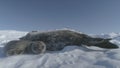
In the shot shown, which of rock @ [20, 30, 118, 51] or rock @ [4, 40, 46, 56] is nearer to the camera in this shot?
rock @ [4, 40, 46, 56]

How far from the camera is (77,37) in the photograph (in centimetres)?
481

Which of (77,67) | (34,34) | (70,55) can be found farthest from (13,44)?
(77,67)

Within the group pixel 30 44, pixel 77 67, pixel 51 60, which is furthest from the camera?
pixel 30 44

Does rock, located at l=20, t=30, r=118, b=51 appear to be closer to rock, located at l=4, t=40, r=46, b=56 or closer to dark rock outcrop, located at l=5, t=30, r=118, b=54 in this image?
dark rock outcrop, located at l=5, t=30, r=118, b=54

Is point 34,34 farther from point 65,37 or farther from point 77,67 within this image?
point 77,67

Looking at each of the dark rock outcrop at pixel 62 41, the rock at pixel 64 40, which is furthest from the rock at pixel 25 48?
the rock at pixel 64 40

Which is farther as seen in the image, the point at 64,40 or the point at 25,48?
the point at 64,40

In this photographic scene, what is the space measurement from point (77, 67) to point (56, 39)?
196 centimetres

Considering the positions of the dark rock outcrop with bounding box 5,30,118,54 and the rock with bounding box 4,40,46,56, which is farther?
the dark rock outcrop with bounding box 5,30,118,54

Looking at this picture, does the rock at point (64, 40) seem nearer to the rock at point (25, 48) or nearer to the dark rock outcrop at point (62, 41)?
the dark rock outcrop at point (62, 41)

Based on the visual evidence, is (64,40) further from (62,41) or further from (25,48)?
(25,48)

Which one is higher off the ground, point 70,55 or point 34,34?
point 34,34

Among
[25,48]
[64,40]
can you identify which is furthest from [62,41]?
[25,48]

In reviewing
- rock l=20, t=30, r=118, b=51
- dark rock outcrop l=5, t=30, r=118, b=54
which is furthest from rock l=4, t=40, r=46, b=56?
rock l=20, t=30, r=118, b=51
